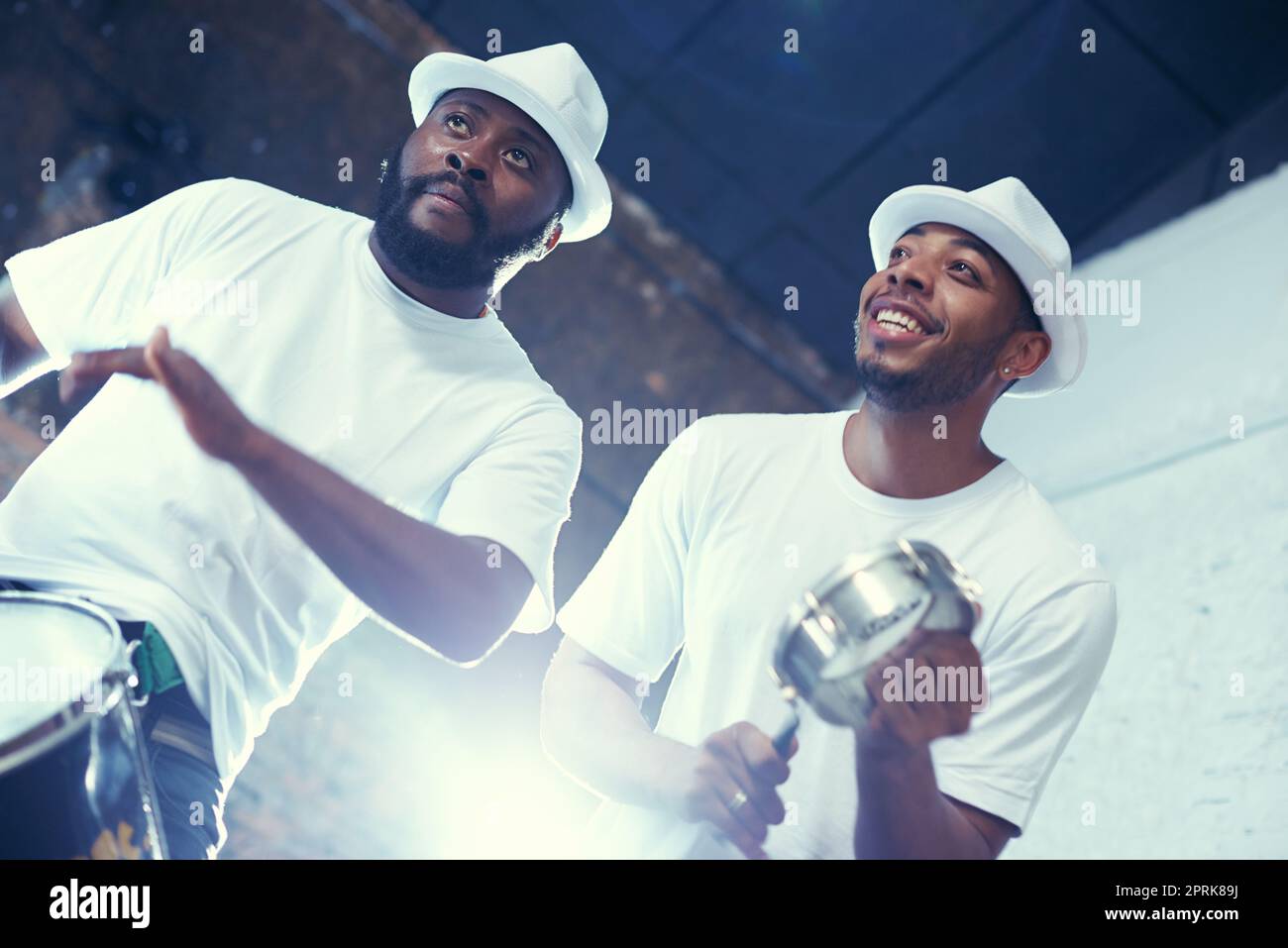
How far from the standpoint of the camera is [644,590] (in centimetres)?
191

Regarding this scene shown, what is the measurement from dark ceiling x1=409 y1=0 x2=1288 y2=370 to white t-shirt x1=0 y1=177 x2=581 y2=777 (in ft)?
4.40

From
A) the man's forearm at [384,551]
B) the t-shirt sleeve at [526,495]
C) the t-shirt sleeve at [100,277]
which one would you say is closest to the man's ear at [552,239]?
the t-shirt sleeve at [526,495]

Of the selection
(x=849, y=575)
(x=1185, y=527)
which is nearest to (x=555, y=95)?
(x=849, y=575)

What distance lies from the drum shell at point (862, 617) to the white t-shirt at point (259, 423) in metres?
0.46

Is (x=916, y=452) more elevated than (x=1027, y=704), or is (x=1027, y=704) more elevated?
(x=916, y=452)

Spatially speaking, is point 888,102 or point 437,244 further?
point 888,102

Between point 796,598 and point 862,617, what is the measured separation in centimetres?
23

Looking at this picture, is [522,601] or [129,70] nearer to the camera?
[522,601]

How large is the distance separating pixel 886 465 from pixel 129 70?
2.21 m

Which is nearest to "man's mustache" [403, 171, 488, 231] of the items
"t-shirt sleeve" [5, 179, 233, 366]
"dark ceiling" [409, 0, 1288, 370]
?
"t-shirt sleeve" [5, 179, 233, 366]

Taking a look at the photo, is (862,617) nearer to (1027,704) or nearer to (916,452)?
(1027,704)
